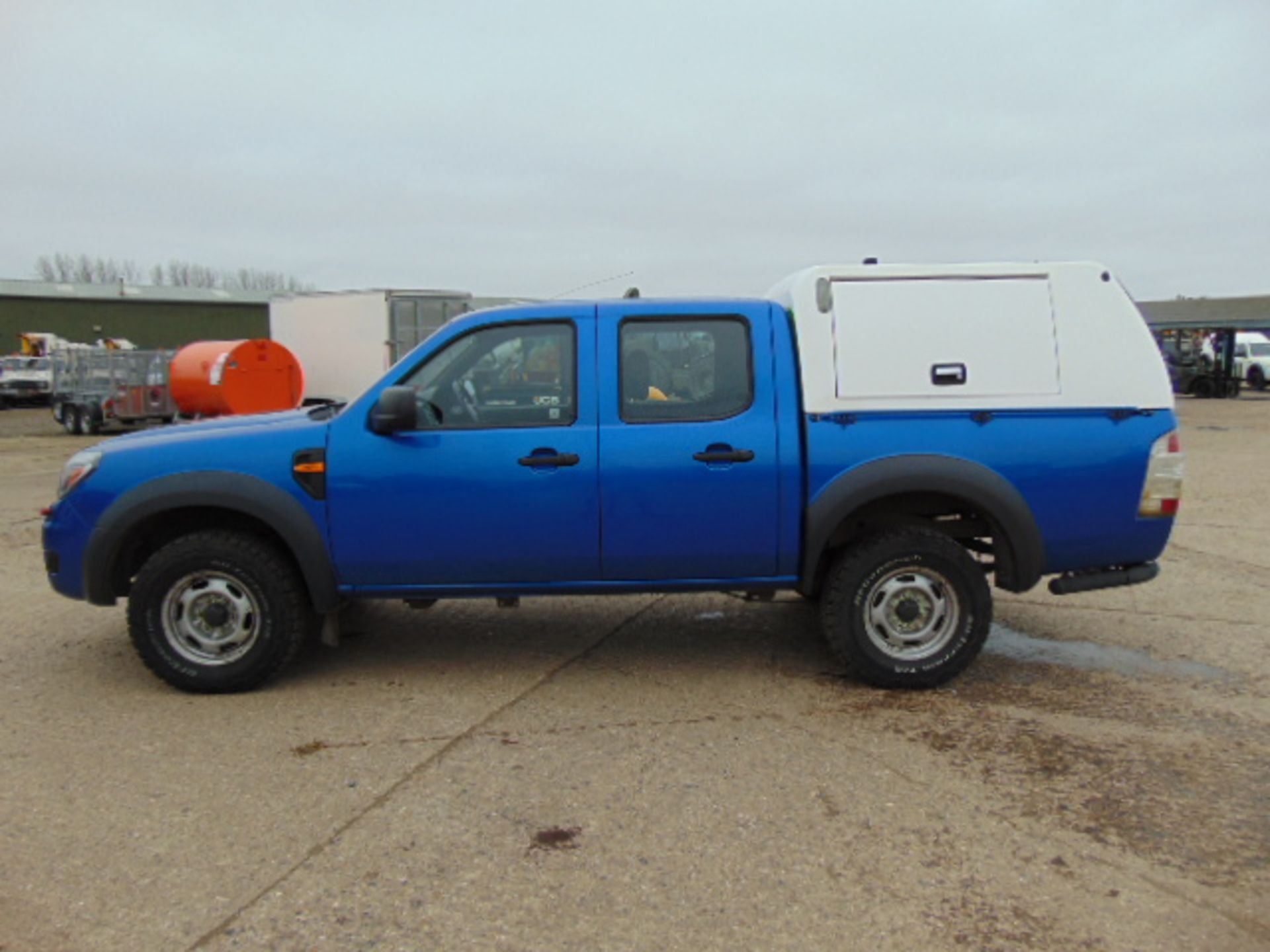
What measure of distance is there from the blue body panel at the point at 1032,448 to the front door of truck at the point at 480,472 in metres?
1.15

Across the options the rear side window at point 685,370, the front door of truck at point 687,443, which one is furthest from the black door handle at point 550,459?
the rear side window at point 685,370

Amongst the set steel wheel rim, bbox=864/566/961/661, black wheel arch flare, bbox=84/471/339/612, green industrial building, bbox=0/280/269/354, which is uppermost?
green industrial building, bbox=0/280/269/354

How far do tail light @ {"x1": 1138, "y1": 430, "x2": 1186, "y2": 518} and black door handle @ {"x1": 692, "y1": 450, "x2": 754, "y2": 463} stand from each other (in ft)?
6.20

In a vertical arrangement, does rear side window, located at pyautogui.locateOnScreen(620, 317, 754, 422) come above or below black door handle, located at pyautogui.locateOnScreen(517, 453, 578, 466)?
above

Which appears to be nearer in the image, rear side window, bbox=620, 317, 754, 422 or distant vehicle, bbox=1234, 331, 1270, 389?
rear side window, bbox=620, 317, 754, 422

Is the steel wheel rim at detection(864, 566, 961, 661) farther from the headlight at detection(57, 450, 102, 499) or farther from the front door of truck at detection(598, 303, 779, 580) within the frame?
the headlight at detection(57, 450, 102, 499)

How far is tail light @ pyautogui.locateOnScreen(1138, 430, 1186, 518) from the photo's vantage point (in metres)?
4.89

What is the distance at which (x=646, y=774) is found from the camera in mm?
4082

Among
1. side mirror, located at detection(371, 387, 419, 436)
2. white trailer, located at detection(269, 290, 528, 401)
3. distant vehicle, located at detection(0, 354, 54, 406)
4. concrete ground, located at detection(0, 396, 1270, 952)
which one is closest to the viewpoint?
concrete ground, located at detection(0, 396, 1270, 952)

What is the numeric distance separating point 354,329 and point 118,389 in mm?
7320

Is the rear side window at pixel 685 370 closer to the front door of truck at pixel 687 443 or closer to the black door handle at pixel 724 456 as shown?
the front door of truck at pixel 687 443

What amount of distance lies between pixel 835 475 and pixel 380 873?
8.77 ft

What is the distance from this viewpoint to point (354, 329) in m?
19.2

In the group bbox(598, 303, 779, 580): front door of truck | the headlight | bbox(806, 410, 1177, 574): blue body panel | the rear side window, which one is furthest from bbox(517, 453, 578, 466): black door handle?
the headlight
